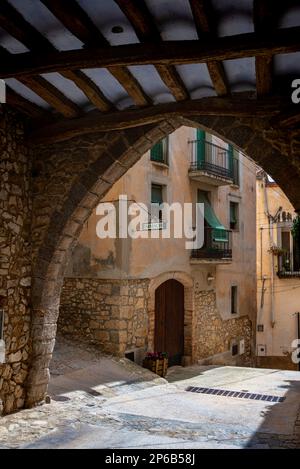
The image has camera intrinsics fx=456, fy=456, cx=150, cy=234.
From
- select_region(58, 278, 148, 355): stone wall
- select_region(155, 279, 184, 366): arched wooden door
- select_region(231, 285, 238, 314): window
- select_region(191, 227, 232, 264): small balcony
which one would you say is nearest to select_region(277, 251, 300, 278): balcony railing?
select_region(231, 285, 238, 314): window

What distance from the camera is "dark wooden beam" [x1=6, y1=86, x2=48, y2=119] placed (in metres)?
4.80

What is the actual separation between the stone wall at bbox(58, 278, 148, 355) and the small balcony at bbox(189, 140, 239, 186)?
3.60m

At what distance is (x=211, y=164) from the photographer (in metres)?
12.6

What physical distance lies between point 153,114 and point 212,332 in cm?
917

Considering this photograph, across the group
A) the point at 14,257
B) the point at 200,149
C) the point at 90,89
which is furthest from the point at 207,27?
the point at 200,149

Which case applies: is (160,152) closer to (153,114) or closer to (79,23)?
(153,114)

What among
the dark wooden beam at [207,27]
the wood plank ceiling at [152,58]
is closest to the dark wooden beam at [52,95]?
the wood plank ceiling at [152,58]

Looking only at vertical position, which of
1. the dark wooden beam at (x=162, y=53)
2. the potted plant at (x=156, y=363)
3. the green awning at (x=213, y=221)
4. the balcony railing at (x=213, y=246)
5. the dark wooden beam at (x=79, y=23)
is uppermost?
the dark wooden beam at (x=79, y=23)

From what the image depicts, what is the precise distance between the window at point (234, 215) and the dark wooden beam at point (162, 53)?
1157 cm

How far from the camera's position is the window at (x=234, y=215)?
48.6 feet

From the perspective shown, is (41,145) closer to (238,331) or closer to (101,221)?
(101,221)

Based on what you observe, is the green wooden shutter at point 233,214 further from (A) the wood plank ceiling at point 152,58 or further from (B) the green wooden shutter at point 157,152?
(A) the wood plank ceiling at point 152,58

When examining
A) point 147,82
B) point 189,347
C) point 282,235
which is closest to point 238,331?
point 189,347
